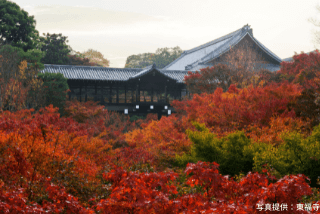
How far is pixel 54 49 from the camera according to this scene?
29.8 meters

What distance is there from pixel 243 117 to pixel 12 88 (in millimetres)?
12213

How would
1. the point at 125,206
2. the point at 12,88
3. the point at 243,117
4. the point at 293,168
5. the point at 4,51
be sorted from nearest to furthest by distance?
1. the point at 125,206
2. the point at 293,168
3. the point at 243,117
4. the point at 12,88
5. the point at 4,51

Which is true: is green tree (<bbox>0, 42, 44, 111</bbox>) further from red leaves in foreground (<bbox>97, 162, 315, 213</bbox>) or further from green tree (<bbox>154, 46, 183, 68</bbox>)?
green tree (<bbox>154, 46, 183, 68</bbox>)

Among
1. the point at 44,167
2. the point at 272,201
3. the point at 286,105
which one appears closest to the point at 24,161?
the point at 44,167

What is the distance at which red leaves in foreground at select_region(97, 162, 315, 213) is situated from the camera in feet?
10.7

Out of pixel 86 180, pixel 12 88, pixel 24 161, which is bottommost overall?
pixel 86 180

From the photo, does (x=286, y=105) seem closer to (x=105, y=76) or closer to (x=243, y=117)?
(x=243, y=117)

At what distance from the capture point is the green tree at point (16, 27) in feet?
85.6

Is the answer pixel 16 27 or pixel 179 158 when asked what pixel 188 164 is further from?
pixel 16 27

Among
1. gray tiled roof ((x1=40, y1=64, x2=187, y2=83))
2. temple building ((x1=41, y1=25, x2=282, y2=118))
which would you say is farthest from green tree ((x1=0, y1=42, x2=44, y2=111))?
gray tiled roof ((x1=40, y1=64, x2=187, y2=83))

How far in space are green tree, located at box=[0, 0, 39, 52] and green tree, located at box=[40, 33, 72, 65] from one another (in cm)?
151

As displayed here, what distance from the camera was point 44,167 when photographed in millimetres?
5992

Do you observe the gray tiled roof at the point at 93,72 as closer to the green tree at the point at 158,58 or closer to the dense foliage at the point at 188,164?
the dense foliage at the point at 188,164

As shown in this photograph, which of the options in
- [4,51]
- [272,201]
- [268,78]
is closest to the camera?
[272,201]
